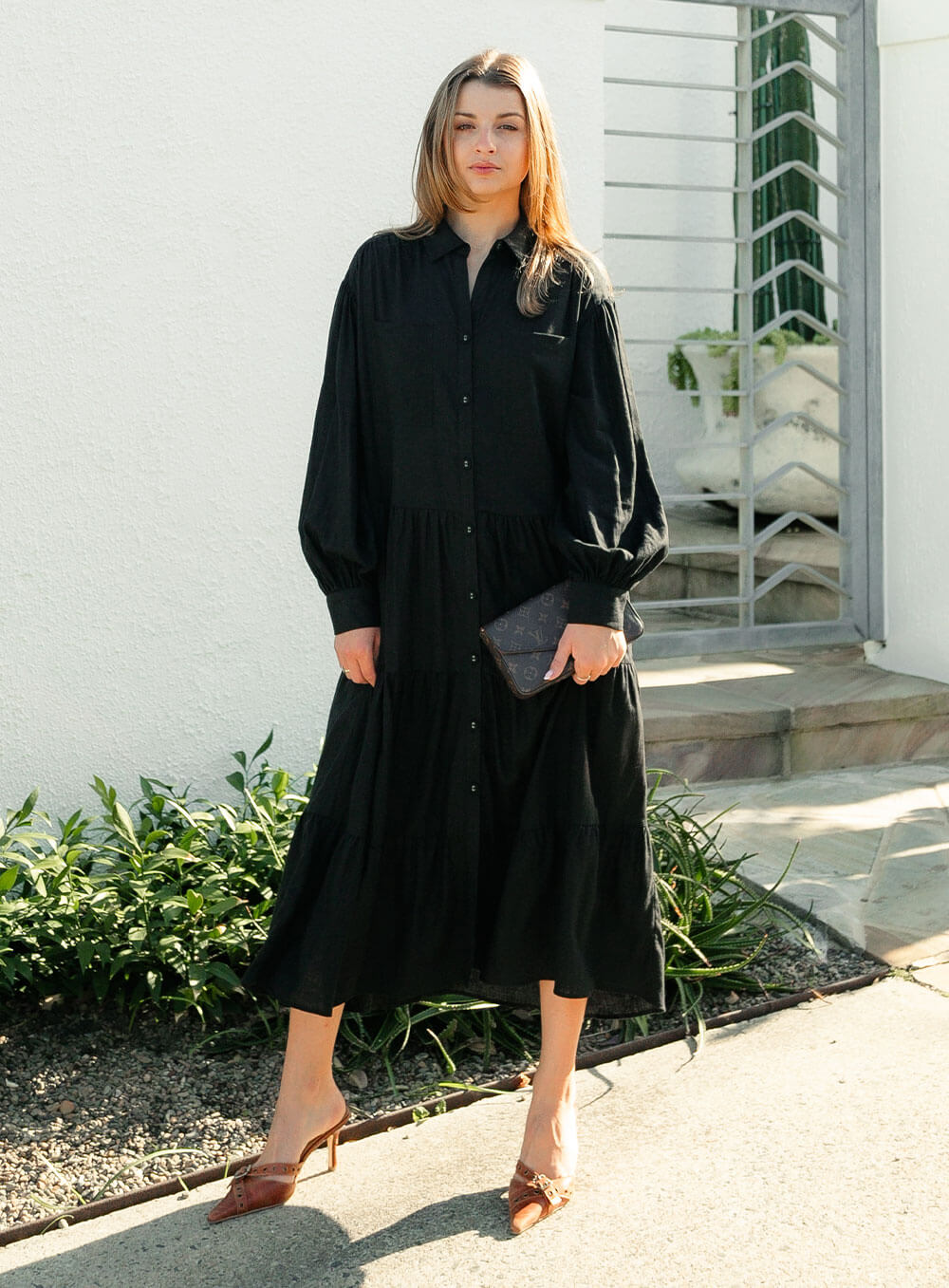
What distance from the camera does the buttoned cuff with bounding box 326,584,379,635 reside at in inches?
85.5

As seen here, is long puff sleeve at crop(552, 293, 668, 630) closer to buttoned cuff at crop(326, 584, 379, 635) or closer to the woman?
the woman

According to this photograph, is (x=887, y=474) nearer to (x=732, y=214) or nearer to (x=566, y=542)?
(x=732, y=214)

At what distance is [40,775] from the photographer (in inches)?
137

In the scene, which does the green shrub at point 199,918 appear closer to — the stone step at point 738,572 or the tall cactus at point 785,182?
the stone step at point 738,572

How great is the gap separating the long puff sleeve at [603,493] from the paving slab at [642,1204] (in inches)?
35.8

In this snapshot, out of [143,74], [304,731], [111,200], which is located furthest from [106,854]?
[143,74]

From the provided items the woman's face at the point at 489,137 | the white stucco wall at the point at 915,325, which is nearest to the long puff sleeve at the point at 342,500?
the woman's face at the point at 489,137

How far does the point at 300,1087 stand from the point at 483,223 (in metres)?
1.39

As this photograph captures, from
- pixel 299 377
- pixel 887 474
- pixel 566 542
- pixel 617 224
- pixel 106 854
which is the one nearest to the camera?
pixel 566 542

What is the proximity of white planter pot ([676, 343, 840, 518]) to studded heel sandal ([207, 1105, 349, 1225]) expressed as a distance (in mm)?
3752

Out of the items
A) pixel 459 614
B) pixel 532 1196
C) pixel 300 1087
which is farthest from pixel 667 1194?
pixel 459 614

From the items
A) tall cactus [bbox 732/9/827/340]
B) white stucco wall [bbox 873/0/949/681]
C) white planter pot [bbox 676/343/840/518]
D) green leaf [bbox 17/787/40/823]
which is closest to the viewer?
green leaf [bbox 17/787/40/823]

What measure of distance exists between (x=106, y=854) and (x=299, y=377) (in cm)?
132

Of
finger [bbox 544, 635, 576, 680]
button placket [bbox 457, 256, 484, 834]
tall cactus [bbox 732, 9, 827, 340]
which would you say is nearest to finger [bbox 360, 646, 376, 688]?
button placket [bbox 457, 256, 484, 834]
